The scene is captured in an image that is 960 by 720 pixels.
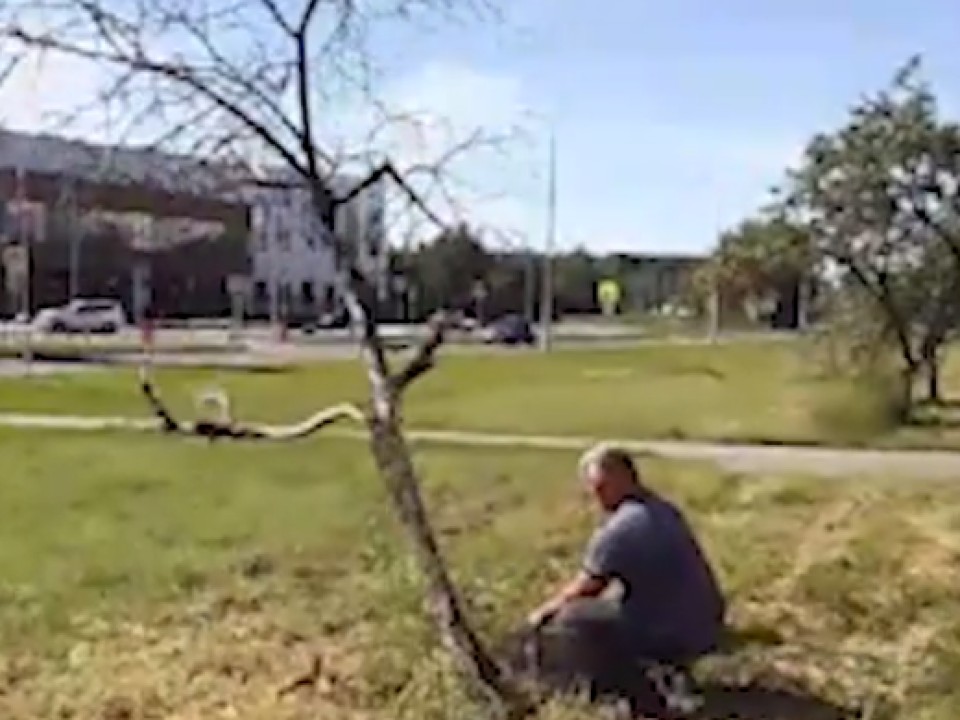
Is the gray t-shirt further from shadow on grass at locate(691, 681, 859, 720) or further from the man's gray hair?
shadow on grass at locate(691, 681, 859, 720)

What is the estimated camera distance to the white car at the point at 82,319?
2859 inches

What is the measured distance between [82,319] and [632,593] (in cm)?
6662

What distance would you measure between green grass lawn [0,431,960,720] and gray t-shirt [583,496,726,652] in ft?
2.06

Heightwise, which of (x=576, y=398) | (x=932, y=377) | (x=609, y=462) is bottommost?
(x=576, y=398)

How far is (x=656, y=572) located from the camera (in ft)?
27.6

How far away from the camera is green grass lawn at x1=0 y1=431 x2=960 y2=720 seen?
31.0ft

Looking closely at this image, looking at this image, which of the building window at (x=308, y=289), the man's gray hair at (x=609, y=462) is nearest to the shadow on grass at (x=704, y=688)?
the man's gray hair at (x=609, y=462)

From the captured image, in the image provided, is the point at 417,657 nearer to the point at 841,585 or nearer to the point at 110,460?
the point at 841,585

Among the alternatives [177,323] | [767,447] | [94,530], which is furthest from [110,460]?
[177,323]

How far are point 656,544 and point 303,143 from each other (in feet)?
6.69

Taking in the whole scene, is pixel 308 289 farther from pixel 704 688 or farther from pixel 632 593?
pixel 632 593

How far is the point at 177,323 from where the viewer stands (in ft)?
283

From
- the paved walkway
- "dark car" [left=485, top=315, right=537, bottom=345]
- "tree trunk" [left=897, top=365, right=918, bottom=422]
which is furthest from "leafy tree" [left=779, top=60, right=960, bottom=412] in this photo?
"dark car" [left=485, top=315, right=537, bottom=345]

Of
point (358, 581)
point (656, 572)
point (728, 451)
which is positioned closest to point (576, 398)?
point (728, 451)
